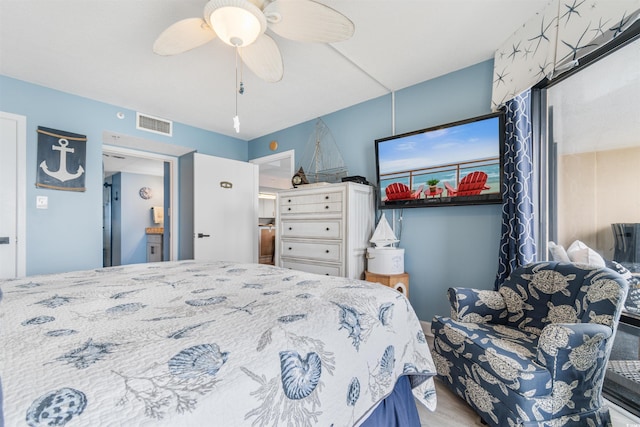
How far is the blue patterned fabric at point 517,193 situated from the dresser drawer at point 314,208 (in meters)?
1.42

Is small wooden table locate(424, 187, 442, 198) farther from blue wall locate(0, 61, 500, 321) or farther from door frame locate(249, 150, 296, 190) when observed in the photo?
door frame locate(249, 150, 296, 190)

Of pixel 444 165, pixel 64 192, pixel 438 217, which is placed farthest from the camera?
pixel 64 192

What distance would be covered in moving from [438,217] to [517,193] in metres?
0.71

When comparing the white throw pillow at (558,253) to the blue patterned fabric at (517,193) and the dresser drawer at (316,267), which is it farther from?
the dresser drawer at (316,267)

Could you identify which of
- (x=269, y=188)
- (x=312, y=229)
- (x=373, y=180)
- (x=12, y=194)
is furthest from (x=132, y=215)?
(x=373, y=180)

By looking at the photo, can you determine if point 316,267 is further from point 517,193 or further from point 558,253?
point 558,253

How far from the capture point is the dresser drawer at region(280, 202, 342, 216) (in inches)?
112

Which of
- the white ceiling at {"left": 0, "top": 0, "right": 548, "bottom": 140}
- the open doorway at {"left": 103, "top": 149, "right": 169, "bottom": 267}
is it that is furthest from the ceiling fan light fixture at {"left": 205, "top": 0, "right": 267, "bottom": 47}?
the open doorway at {"left": 103, "top": 149, "right": 169, "bottom": 267}

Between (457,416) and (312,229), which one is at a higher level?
(312,229)

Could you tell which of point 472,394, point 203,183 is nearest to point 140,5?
point 203,183

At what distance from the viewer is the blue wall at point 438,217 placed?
Answer: 2.38m

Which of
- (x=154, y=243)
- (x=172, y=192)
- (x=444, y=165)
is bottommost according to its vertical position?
(x=154, y=243)

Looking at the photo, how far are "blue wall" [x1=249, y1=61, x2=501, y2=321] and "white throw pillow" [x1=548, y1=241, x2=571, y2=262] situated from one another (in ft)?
→ 1.16

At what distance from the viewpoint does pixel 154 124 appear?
137 inches
